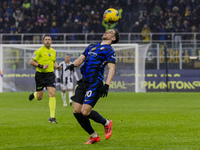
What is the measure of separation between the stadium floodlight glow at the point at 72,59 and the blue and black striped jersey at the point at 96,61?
58.4 feet

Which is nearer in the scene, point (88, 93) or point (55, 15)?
point (88, 93)

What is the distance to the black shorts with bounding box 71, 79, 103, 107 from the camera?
732 centimetres

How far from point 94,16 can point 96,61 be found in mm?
25588

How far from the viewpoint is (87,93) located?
736cm

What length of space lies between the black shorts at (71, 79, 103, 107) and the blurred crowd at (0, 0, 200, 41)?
74.1ft

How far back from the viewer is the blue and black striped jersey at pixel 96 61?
748 centimetres

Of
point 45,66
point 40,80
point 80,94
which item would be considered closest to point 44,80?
point 40,80

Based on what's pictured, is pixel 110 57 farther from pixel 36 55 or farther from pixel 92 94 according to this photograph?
pixel 36 55

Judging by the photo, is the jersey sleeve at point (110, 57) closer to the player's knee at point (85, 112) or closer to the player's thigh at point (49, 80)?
the player's knee at point (85, 112)

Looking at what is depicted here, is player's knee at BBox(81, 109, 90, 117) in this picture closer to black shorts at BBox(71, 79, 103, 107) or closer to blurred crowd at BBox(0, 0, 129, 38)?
black shorts at BBox(71, 79, 103, 107)

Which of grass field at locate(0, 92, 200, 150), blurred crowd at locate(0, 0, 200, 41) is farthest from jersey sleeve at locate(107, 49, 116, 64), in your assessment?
blurred crowd at locate(0, 0, 200, 41)

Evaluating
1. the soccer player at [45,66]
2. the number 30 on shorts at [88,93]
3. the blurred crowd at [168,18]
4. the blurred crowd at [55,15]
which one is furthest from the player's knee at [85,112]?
the blurred crowd at [55,15]

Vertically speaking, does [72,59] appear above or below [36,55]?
below

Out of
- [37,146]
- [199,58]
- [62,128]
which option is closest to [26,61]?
[199,58]
